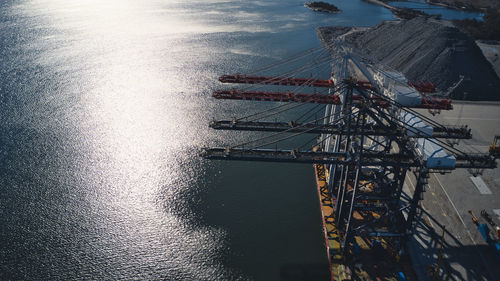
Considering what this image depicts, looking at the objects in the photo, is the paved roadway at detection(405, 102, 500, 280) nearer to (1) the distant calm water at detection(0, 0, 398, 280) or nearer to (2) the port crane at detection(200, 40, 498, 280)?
(2) the port crane at detection(200, 40, 498, 280)

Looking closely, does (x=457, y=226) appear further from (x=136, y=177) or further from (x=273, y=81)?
(x=136, y=177)

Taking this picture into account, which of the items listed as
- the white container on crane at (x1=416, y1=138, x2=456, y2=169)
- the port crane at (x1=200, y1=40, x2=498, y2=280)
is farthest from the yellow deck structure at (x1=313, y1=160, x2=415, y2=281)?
the white container on crane at (x1=416, y1=138, x2=456, y2=169)

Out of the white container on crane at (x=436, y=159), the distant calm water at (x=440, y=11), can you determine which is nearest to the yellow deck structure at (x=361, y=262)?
the white container on crane at (x=436, y=159)

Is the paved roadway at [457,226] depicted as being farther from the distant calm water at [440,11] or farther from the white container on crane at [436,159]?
the distant calm water at [440,11]

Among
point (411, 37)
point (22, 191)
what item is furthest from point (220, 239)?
point (411, 37)

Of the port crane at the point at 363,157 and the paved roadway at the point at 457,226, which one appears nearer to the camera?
the paved roadway at the point at 457,226

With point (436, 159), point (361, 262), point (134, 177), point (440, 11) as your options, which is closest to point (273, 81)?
point (436, 159)

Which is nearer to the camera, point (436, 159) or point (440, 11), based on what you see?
point (436, 159)
